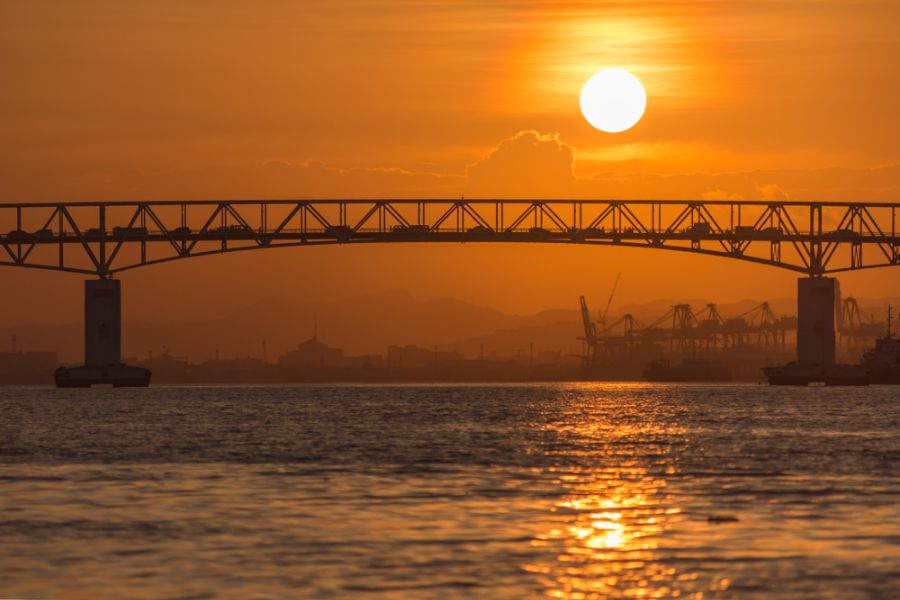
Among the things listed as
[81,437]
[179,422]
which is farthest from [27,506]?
[179,422]

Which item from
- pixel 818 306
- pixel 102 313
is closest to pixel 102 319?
pixel 102 313

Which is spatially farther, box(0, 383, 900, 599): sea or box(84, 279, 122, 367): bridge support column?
box(84, 279, 122, 367): bridge support column

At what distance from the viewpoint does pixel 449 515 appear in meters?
46.3

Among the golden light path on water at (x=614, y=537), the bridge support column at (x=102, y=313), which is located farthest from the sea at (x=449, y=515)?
the bridge support column at (x=102, y=313)

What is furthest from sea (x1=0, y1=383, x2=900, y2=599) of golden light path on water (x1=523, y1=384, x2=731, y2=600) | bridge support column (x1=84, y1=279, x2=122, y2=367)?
bridge support column (x1=84, y1=279, x2=122, y2=367)

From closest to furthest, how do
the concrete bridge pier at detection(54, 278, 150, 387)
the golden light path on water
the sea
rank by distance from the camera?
the golden light path on water < the sea < the concrete bridge pier at detection(54, 278, 150, 387)

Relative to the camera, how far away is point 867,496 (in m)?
52.1

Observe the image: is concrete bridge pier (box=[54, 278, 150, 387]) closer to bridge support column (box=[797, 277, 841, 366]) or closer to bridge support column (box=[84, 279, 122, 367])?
bridge support column (box=[84, 279, 122, 367])

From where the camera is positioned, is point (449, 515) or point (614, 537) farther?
point (449, 515)

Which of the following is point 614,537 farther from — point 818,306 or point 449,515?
point 818,306

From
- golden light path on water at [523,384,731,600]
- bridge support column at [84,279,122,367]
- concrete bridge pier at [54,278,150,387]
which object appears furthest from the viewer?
concrete bridge pier at [54,278,150,387]

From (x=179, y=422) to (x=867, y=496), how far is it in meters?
71.3

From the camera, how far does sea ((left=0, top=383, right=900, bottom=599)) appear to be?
1337 inches

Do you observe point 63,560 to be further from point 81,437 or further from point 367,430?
point 367,430
